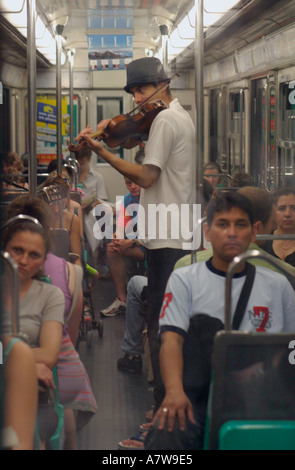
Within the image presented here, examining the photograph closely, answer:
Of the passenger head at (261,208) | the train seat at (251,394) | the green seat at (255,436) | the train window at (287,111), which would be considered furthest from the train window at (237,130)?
the green seat at (255,436)

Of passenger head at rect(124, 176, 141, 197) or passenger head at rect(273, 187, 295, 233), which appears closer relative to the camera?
passenger head at rect(124, 176, 141, 197)

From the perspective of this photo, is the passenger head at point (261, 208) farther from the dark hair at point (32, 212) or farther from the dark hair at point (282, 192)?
the dark hair at point (32, 212)

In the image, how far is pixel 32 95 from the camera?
3441 mm

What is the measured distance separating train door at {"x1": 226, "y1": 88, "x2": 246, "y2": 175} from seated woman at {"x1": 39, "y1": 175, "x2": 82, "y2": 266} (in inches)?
37.1

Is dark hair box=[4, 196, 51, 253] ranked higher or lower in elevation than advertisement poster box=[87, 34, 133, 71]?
lower

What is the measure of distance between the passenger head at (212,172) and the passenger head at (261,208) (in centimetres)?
24

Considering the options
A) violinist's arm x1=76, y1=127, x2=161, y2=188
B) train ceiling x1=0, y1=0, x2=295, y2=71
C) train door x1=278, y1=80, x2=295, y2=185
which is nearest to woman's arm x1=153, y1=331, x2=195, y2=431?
violinist's arm x1=76, y1=127, x2=161, y2=188

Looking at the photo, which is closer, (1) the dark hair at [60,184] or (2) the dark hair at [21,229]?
(2) the dark hair at [21,229]

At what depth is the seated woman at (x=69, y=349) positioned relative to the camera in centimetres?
→ 272

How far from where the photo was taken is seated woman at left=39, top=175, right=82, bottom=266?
395cm

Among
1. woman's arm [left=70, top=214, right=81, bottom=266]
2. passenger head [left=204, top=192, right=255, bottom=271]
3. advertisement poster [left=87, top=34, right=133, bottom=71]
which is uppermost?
advertisement poster [left=87, top=34, right=133, bottom=71]

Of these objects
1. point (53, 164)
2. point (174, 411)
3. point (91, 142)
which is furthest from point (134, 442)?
point (53, 164)

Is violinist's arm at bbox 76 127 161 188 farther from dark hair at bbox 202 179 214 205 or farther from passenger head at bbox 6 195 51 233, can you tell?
passenger head at bbox 6 195 51 233

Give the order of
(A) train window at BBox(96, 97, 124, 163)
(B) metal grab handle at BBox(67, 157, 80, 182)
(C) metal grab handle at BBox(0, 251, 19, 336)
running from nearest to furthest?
(C) metal grab handle at BBox(0, 251, 19, 336), (A) train window at BBox(96, 97, 124, 163), (B) metal grab handle at BBox(67, 157, 80, 182)
